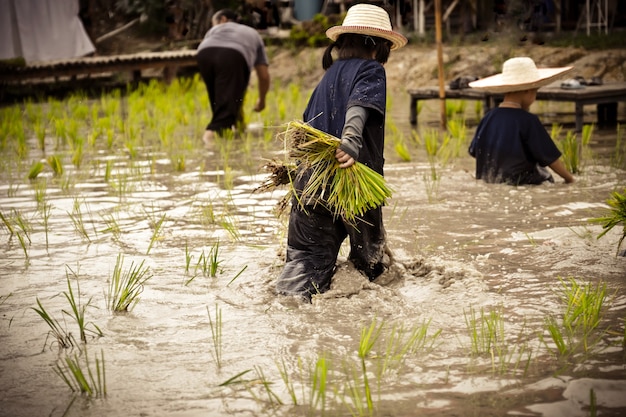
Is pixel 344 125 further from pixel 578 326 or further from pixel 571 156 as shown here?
pixel 571 156

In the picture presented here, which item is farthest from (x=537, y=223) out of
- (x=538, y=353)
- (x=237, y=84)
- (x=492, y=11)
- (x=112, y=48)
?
(x=112, y=48)

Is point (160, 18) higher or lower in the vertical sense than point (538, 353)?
higher

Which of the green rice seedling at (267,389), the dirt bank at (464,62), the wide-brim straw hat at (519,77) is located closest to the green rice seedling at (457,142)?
the wide-brim straw hat at (519,77)

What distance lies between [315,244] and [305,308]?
0.94 ft

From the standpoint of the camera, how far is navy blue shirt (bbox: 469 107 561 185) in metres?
5.38

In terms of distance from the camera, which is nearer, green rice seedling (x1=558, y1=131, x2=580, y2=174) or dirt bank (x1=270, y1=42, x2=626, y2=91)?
green rice seedling (x1=558, y1=131, x2=580, y2=174)

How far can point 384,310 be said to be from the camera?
323 centimetres

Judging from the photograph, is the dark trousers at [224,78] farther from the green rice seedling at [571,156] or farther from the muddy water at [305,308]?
the green rice seedling at [571,156]

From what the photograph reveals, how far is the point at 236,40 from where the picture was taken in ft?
26.8

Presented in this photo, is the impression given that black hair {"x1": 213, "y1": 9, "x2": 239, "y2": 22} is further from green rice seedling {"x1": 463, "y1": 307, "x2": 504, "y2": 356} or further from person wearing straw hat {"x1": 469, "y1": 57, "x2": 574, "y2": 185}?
green rice seedling {"x1": 463, "y1": 307, "x2": 504, "y2": 356}

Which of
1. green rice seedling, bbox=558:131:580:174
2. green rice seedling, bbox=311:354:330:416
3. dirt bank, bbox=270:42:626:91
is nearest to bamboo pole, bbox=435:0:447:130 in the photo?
green rice seedling, bbox=558:131:580:174

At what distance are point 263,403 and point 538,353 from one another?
917mm

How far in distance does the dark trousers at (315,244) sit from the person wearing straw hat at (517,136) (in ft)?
7.40

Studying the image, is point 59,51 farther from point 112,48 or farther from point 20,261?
point 20,261
